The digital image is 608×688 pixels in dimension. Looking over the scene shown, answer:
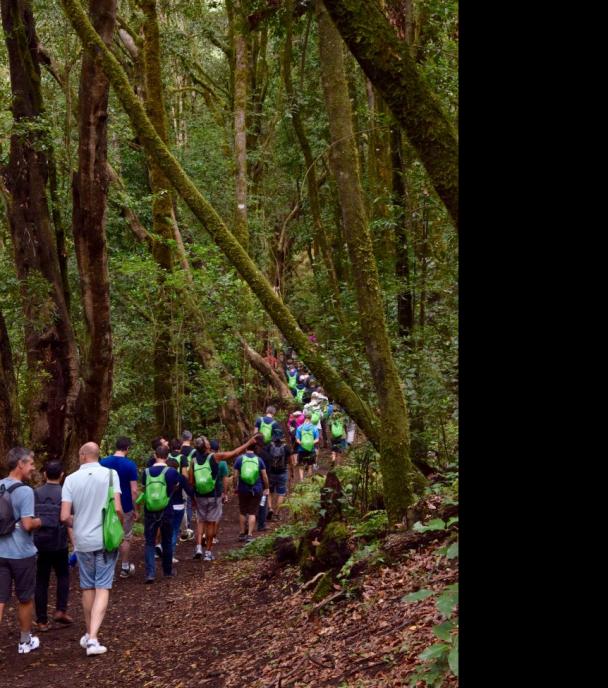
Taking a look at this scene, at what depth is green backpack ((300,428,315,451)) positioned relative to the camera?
1627 centimetres

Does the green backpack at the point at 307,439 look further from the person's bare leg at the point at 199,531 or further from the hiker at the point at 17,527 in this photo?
the hiker at the point at 17,527

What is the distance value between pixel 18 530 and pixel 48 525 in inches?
31.5

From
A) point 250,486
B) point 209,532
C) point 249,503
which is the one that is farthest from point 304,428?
point 209,532

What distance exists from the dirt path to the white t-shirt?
119 centimetres

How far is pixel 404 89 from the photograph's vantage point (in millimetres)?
4793

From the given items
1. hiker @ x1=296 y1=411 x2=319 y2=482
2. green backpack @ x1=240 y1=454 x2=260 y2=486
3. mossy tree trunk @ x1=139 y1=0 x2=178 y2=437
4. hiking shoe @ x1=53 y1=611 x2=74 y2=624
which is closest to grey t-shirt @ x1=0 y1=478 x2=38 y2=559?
hiking shoe @ x1=53 y1=611 x2=74 y2=624

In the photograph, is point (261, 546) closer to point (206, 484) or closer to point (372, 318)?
point (206, 484)

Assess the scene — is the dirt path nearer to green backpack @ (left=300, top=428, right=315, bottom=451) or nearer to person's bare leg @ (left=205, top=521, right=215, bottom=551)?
person's bare leg @ (left=205, top=521, right=215, bottom=551)
